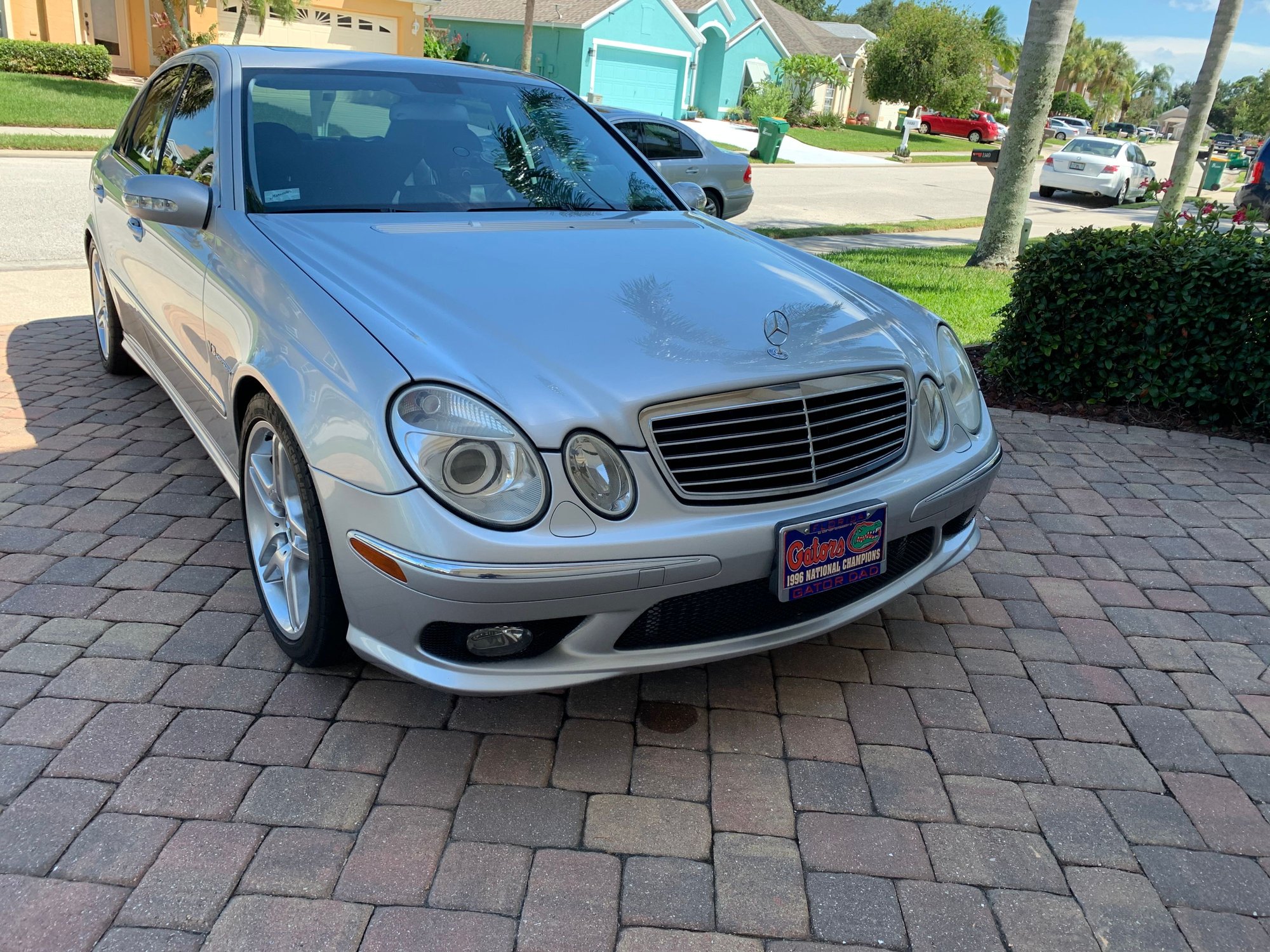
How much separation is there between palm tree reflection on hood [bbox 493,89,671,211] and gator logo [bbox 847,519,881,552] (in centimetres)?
182

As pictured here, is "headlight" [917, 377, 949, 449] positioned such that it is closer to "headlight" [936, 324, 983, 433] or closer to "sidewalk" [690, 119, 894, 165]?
"headlight" [936, 324, 983, 433]

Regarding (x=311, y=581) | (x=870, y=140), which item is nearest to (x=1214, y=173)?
(x=870, y=140)

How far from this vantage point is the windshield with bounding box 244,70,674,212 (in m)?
3.36

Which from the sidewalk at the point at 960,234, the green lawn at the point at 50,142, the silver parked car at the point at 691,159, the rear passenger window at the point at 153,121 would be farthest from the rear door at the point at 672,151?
the green lawn at the point at 50,142

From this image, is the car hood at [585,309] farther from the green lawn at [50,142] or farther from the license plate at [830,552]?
the green lawn at [50,142]

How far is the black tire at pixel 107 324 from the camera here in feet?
16.5

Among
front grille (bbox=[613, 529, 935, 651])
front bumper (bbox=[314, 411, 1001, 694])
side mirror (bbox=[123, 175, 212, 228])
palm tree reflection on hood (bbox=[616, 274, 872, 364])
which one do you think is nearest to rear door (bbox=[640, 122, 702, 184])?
side mirror (bbox=[123, 175, 212, 228])

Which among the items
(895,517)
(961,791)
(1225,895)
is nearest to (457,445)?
(895,517)

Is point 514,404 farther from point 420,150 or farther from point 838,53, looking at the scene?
point 838,53

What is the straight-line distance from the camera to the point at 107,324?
5168 millimetres

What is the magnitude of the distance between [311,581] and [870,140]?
42624 mm

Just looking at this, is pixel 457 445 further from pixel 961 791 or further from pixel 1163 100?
pixel 1163 100

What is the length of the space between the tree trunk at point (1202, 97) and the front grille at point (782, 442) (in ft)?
36.5

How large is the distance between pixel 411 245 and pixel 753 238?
143cm
